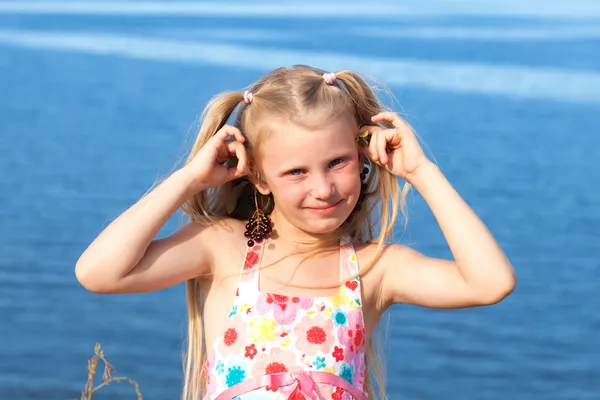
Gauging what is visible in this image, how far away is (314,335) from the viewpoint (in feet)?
9.71

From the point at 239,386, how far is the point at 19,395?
2539 millimetres

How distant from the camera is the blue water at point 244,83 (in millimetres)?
5547

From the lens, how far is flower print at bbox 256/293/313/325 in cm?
298

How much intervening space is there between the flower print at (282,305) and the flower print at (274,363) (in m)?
0.08

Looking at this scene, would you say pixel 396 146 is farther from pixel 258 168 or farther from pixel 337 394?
pixel 337 394

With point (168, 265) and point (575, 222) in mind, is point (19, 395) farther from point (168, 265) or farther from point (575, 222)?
point (575, 222)

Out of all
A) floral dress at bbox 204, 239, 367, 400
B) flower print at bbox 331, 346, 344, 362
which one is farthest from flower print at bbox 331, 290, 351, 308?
flower print at bbox 331, 346, 344, 362

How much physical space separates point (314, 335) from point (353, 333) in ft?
0.33

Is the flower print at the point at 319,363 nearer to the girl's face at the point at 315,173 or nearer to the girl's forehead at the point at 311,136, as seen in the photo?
the girl's face at the point at 315,173

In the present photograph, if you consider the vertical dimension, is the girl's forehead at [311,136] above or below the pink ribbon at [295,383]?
above

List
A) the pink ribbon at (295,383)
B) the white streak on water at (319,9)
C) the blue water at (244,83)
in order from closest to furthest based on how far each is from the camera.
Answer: the pink ribbon at (295,383)
the blue water at (244,83)
the white streak on water at (319,9)

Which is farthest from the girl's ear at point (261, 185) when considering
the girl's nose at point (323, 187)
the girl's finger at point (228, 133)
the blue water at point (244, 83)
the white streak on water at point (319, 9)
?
the white streak on water at point (319, 9)

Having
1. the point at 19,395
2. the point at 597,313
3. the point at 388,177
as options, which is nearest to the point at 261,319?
the point at 388,177

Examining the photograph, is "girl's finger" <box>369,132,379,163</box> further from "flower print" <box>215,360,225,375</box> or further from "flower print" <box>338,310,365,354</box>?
"flower print" <box>215,360,225,375</box>
